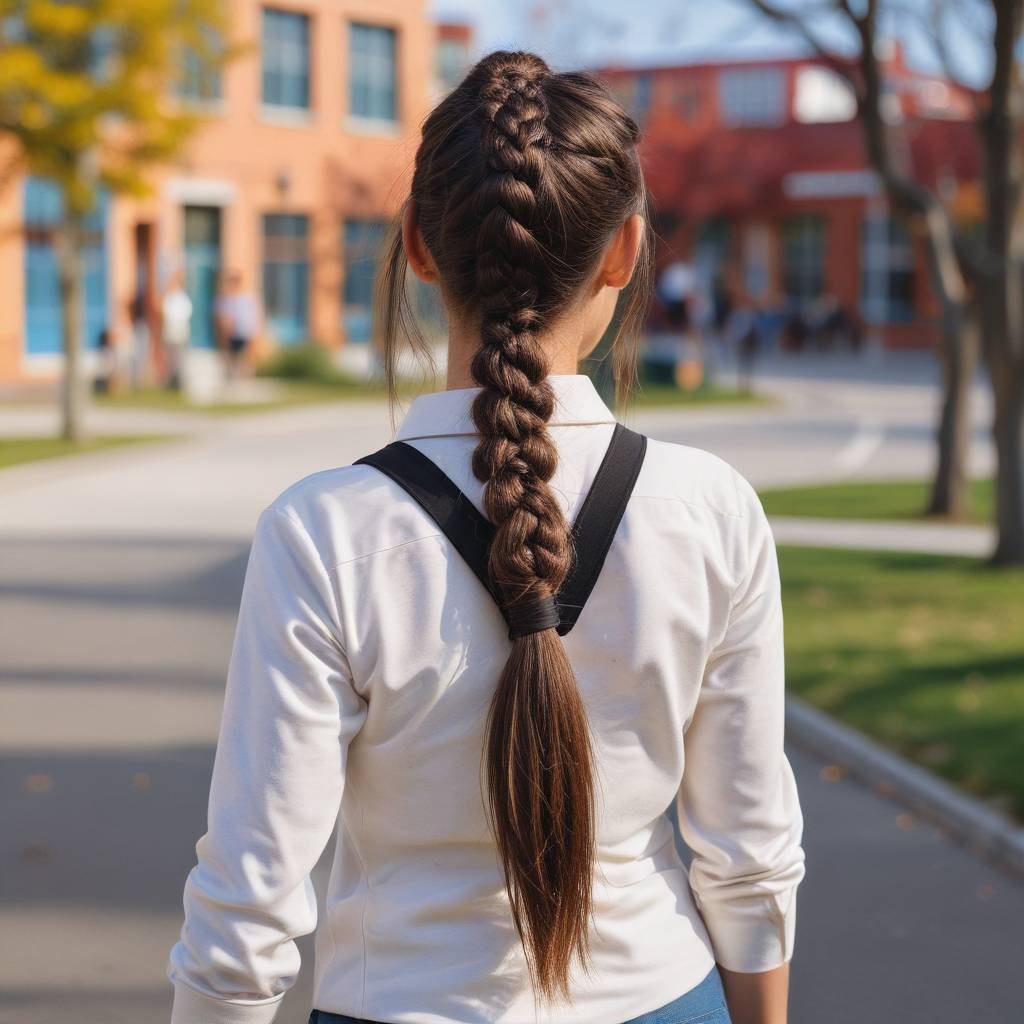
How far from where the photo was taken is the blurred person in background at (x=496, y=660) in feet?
5.21

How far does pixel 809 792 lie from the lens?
6.12 m

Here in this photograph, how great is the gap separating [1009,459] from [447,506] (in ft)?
31.3

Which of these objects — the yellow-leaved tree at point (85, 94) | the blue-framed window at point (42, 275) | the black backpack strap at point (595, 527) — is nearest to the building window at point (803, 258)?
the blue-framed window at point (42, 275)

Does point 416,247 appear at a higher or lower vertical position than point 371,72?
lower

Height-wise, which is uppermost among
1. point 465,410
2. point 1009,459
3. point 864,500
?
point 465,410

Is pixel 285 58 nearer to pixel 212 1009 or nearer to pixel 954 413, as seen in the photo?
pixel 954 413

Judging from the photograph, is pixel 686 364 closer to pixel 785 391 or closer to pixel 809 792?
pixel 785 391

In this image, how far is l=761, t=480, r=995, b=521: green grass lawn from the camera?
Answer: 46.8 ft

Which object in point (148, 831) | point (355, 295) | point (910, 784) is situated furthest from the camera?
point (355, 295)

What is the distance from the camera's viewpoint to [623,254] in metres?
1.75

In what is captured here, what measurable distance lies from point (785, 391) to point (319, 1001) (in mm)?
30834

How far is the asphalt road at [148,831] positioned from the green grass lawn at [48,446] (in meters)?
4.48

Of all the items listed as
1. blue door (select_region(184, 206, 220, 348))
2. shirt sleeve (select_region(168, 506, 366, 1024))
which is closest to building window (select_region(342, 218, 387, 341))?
blue door (select_region(184, 206, 220, 348))

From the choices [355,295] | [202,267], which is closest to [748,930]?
[202,267]
